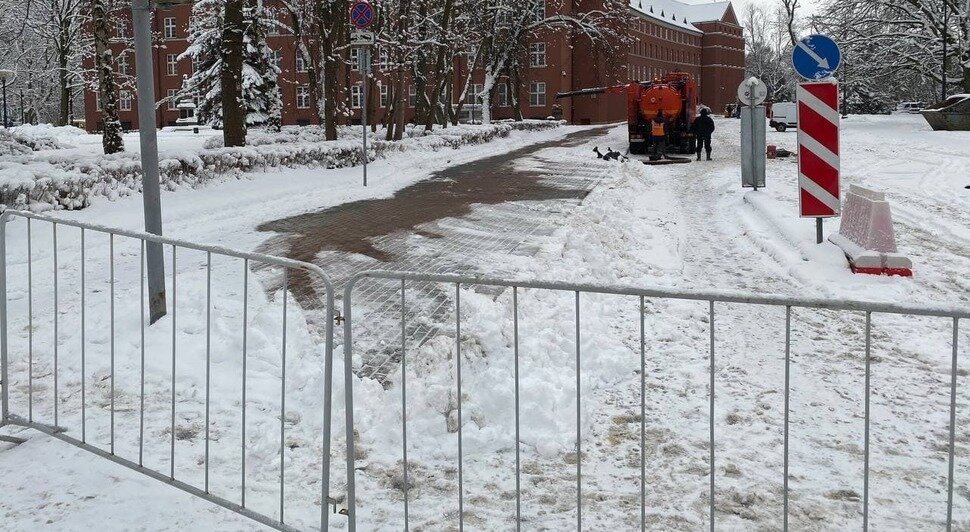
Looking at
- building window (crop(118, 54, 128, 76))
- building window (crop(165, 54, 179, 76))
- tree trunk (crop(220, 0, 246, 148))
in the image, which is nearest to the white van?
tree trunk (crop(220, 0, 246, 148))

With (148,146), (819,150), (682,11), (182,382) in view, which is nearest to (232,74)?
(819,150)

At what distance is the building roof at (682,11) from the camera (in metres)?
106

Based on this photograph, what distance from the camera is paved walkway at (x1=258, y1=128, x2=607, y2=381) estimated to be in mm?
7007

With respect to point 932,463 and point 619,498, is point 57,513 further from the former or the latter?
point 932,463

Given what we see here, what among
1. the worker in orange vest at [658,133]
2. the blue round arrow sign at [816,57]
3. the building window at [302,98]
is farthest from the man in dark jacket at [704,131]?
the building window at [302,98]

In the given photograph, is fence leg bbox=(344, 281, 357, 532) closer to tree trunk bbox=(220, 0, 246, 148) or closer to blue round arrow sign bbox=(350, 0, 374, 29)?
blue round arrow sign bbox=(350, 0, 374, 29)

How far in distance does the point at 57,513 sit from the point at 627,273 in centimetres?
618

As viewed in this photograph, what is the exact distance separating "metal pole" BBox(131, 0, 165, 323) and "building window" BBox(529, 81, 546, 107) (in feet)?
241

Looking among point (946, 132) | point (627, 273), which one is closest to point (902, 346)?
point (627, 273)

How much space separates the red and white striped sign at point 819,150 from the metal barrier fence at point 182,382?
20.5 ft

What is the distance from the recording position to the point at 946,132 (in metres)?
34.8

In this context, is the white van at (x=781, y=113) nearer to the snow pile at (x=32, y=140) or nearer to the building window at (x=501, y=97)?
the building window at (x=501, y=97)

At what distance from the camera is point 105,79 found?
20281 millimetres

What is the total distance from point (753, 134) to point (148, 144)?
41.5 feet
